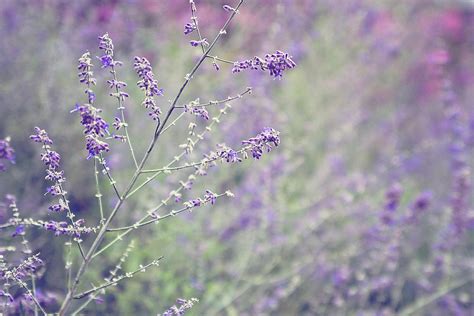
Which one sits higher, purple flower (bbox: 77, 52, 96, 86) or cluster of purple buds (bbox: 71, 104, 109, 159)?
purple flower (bbox: 77, 52, 96, 86)

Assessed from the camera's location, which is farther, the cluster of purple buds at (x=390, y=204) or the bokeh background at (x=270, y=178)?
the bokeh background at (x=270, y=178)

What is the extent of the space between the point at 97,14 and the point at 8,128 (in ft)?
4.73

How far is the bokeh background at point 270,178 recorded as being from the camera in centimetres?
310

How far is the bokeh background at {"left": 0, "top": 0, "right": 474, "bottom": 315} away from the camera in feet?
10.2

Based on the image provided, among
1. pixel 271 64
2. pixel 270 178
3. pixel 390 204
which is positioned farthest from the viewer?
pixel 270 178

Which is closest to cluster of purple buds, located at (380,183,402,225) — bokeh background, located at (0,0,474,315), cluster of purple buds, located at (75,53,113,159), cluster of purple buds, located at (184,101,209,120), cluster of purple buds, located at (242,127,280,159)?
bokeh background, located at (0,0,474,315)

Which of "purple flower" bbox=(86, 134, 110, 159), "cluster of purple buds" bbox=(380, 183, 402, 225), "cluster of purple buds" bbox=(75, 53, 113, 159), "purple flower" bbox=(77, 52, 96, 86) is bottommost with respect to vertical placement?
"cluster of purple buds" bbox=(380, 183, 402, 225)

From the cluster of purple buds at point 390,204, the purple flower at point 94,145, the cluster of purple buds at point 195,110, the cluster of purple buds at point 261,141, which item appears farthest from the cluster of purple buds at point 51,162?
the cluster of purple buds at point 390,204

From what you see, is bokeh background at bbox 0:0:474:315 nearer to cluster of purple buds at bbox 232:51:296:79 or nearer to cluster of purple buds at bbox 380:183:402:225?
cluster of purple buds at bbox 380:183:402:225

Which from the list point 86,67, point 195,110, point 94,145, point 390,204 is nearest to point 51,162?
point 94,145

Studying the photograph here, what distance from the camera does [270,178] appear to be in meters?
3.25

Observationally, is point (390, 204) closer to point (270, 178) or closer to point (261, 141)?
point (270, 178)

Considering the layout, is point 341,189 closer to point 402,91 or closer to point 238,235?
point 238,235

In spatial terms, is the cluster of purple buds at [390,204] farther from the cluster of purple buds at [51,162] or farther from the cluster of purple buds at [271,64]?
the cluster of purple buds at [51,162]
